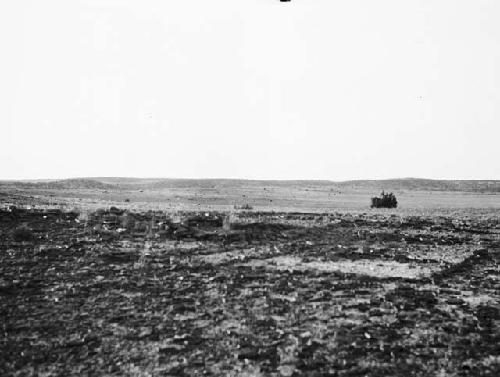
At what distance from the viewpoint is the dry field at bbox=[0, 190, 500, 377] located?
592cm

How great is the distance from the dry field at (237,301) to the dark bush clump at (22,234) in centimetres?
5

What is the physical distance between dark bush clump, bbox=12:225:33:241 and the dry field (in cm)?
5

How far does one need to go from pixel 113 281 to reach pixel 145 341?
2729 millimetres

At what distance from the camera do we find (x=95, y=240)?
1177 cm

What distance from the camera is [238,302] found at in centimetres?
804

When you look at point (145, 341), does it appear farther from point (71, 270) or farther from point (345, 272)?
point (345, 272)

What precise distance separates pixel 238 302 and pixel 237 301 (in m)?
0.05

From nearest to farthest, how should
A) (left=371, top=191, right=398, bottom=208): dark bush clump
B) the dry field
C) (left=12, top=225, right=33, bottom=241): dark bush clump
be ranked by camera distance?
the dry field < (left=12, top=225, right=33, bottom=241): dark bush clump < (left=371, top=191, right=398, bottom=208): dark bush clump

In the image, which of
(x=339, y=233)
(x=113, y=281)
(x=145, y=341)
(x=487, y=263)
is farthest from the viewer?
(x=339, y=233)

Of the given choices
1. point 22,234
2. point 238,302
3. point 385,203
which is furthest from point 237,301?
point 385,203

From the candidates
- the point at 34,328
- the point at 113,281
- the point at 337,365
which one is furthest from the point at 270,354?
the point at 113,281

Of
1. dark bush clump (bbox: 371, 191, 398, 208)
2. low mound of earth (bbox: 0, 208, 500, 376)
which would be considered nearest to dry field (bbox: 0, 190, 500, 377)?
low mound of earth (bbox: 0, 208, 500, 376)

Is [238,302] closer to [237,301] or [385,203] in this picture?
[237,301]

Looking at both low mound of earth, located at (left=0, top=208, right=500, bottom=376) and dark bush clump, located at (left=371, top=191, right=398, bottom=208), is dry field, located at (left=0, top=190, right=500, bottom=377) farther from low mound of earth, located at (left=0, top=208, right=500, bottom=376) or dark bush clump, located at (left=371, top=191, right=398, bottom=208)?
dark bush clump, located at (left=371, top=191, right=398, bottom=208)
